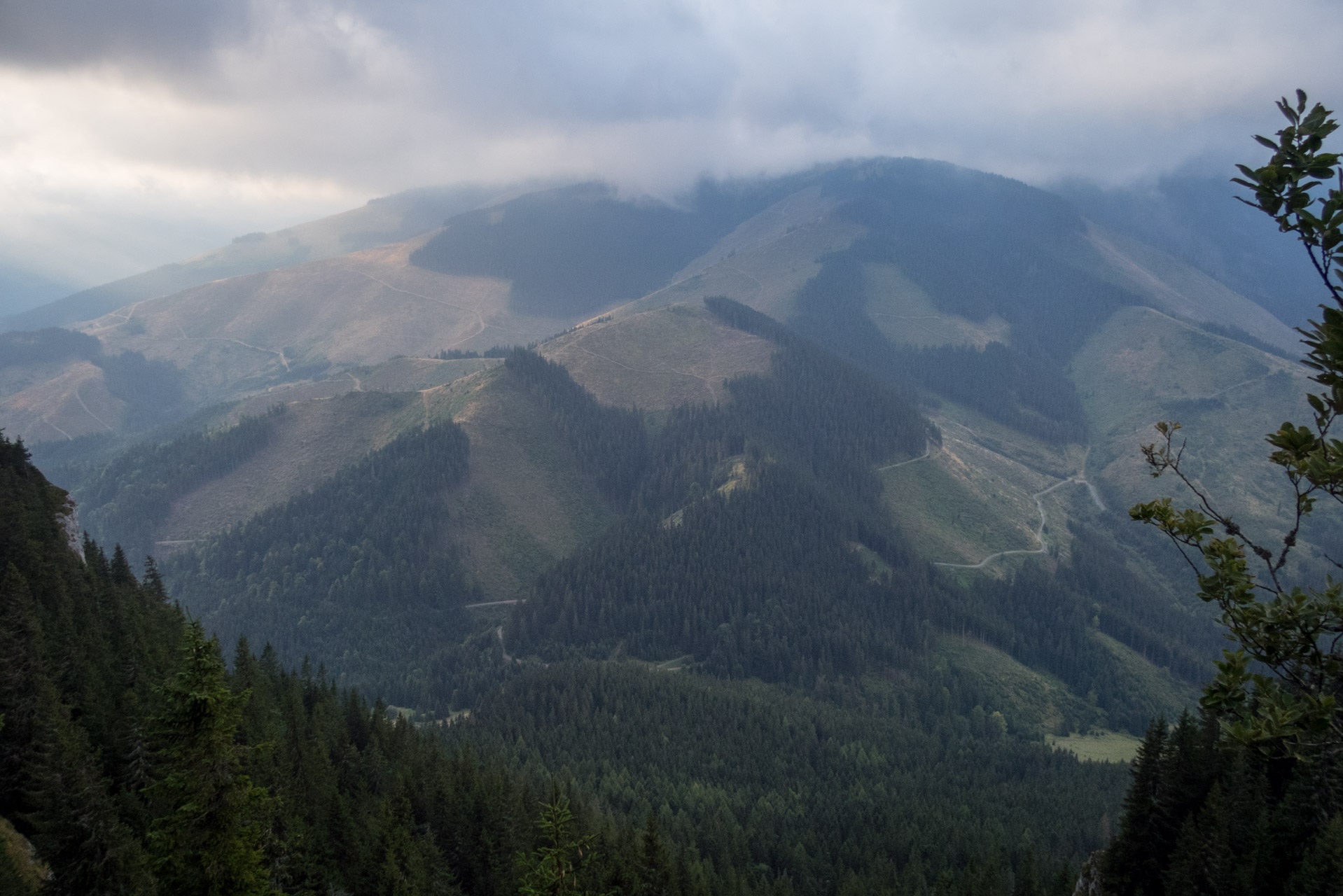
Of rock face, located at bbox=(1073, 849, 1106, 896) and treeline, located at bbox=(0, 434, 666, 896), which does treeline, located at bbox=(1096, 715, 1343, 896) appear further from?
treeline, located at bbox=(0, 434, 666, 896)

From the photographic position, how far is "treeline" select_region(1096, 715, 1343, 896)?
154ft

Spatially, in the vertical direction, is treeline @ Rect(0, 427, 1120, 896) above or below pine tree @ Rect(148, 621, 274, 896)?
below

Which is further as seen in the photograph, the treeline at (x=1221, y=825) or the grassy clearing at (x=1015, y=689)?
the grassy clearing at (x=1015, y=689)

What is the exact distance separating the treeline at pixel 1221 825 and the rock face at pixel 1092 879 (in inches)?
20.9

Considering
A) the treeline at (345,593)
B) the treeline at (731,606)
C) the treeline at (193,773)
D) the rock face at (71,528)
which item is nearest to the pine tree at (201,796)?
the treeline at (193,773)

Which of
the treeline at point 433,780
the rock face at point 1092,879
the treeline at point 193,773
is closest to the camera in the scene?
the treeline at point 193,773

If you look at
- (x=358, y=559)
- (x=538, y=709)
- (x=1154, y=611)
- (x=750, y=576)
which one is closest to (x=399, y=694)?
(x=538, y=709)

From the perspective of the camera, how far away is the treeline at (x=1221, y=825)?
47.0m

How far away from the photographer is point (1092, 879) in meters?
59.3

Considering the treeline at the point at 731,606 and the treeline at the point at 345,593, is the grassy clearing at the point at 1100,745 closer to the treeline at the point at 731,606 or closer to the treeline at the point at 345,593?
the treeline at the point at 731,606

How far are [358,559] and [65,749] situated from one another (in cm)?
16694

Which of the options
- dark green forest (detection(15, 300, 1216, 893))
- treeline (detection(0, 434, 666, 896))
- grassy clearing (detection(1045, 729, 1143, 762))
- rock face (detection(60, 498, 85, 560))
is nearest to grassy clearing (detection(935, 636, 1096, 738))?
dark green forest (detection(15, 300, 1216, 893))

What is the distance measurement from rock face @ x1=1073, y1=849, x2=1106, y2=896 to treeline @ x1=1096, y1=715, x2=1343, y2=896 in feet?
1.74

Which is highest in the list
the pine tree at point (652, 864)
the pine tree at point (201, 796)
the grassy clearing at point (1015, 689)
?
the pine tree at point (201, 796)
